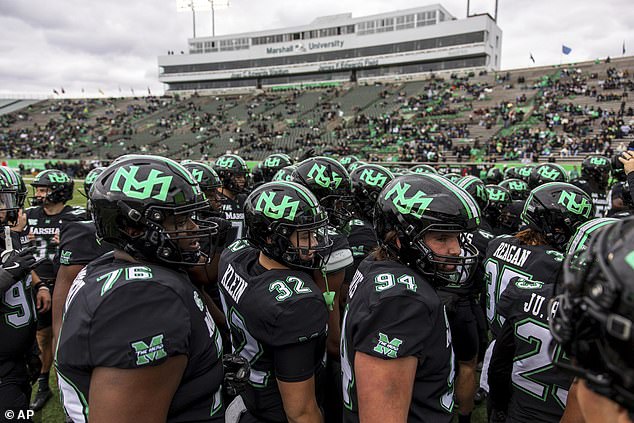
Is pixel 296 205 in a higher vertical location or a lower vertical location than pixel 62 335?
higher

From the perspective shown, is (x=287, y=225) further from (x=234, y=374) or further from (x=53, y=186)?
(x=53, y=186)

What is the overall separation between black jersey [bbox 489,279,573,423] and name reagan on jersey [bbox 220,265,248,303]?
1719mm

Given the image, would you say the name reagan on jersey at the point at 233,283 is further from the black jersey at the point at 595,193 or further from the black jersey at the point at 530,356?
the black jersey at the point at 595,193

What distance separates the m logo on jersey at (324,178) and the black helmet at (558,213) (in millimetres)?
2187

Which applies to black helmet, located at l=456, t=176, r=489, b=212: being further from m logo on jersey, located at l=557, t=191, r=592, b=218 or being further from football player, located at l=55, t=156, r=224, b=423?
football player, located at l=55, t=156, r=224, b=423

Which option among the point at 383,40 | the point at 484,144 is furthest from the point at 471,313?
the point at 383,40

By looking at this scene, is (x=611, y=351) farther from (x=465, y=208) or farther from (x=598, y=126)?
(x=598, y=126)

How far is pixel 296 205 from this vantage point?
9.68 feet

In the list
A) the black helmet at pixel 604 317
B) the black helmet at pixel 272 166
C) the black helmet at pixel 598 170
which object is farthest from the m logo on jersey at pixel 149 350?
the black helmet at pixel 598 170

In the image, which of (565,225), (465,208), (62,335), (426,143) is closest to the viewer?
(62,335)

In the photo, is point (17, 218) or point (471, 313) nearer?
point (17, 218)

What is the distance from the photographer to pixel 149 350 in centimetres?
161

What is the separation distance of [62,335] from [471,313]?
359cm

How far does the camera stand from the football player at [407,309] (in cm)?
183
